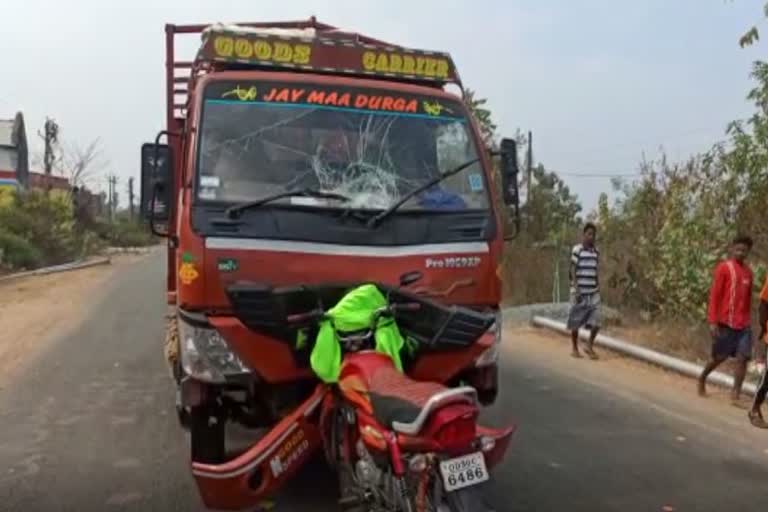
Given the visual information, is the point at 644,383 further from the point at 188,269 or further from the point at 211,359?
the point at 188,269

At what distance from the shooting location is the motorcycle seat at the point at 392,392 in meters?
3.54

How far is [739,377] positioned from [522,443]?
2.98m

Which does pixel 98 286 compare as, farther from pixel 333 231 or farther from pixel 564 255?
pixel 333 231

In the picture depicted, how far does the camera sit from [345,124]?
5.58 metres

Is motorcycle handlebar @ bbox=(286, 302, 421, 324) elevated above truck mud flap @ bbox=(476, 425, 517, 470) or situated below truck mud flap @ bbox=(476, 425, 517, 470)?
above

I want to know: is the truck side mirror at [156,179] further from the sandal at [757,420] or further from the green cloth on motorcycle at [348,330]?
the sandal at [757,420]

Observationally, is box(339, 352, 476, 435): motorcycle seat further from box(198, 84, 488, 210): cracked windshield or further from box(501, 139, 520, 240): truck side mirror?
box(501, 139, 520, 240): truck side mirror

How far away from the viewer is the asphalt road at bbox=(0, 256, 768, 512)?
554 centimetres

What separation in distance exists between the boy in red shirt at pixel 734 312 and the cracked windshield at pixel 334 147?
13.5ft

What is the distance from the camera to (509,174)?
239 inches

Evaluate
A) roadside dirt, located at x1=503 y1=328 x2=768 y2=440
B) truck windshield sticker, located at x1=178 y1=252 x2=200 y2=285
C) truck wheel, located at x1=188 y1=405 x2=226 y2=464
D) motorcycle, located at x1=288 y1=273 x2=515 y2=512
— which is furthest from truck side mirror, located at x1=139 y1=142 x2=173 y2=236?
roadside dirt, located at x1=503 y1=328 x2=768 y2=440

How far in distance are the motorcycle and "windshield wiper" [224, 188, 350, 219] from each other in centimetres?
69

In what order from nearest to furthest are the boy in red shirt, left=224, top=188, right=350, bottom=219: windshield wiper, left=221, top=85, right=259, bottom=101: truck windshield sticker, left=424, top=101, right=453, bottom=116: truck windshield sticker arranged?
left=224, top=188, right=350, bottom=219: windshield wiper → left=221, top=85, right=259, bottom=101: truck windshield sticker → left=424, top=101, right=453, bottom=116: truck windshield sticker → the boy in red shirt

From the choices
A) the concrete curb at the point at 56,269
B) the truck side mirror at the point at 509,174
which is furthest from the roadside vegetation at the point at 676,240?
the concrete curb at the point at 56,269
